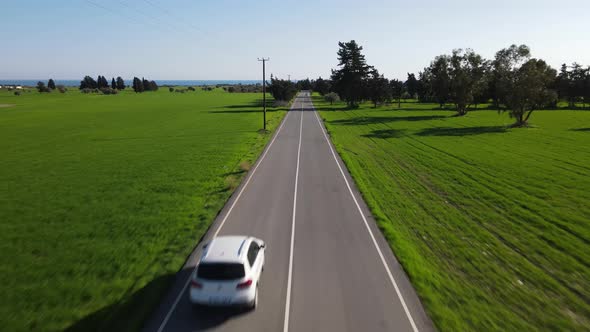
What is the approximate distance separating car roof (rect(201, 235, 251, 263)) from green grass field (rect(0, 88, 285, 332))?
2.35 m

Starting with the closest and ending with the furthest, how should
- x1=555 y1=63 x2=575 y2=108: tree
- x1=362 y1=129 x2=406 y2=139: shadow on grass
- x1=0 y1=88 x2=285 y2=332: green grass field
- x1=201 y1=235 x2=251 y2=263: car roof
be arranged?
x1=201 y1=235 x2=251 y2=263: car roof, x1=0 y1=88 x2=285 y2=332: green grass field, x1=362 y1=129 x2=406 y2=139: shadow on grass, x1=555 y1=63 x2=575 y2=108: tree

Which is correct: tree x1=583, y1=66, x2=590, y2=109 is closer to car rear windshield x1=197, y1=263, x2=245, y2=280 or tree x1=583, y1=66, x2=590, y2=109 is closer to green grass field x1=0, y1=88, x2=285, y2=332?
green grass field x1=0, y1=88, x2=285, y2=332

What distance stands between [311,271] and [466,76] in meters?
67.5

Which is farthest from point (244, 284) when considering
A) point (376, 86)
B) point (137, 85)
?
point (137, 85)

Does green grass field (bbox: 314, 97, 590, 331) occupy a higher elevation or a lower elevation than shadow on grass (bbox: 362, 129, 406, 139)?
lower

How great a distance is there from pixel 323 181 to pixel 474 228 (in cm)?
964

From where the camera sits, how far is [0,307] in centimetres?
995

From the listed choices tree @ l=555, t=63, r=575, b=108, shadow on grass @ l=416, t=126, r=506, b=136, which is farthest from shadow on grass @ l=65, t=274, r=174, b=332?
tree @ l=555, t=63, r=575, b=108

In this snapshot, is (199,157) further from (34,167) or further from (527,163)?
(527,163)

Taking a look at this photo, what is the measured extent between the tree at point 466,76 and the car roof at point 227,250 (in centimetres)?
Result: 6827

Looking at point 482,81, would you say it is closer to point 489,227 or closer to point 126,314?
point 489,227

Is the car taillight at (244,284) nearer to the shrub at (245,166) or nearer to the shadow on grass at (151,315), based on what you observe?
the shadow on grass at (151,315)

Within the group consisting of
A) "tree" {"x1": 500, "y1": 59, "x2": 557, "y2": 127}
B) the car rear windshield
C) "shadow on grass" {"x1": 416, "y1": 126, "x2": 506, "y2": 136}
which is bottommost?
the car rear windshield

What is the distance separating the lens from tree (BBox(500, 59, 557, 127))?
49188mm
